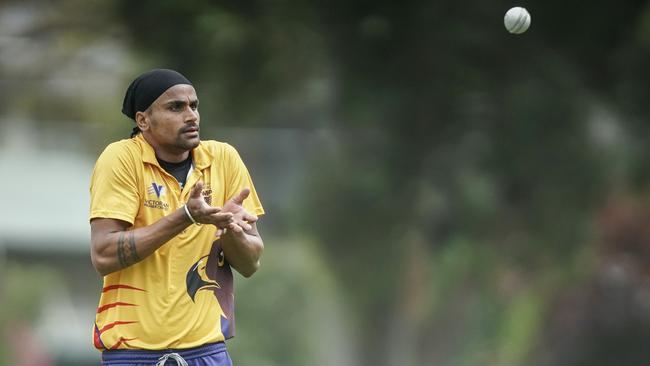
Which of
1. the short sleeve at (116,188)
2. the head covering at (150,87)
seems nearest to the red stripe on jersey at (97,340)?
the short sleeve at (116,188)

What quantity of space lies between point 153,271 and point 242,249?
0.40 metres

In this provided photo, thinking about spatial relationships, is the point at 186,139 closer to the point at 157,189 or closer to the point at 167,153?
the point at 167,153

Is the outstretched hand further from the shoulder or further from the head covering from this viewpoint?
the head covering

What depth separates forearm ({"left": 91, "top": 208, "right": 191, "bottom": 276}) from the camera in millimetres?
5898

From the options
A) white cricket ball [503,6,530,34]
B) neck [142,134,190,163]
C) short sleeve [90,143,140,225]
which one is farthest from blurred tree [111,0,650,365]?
short sleeve [90,143,140,225]

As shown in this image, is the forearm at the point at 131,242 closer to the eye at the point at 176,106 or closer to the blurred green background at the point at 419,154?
the eye at the point at 176,106

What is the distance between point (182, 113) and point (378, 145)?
1461cm

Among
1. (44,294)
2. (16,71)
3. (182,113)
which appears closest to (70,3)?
(16,71)

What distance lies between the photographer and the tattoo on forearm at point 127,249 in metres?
6.01

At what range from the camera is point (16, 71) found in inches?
941

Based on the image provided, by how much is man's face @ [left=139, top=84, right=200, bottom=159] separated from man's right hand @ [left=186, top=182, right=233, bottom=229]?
439mm

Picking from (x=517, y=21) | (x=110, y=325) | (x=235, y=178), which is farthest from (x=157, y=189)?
(x=517, y=21)

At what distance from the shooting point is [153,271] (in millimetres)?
6176

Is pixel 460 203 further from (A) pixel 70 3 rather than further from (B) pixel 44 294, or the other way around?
(B) pixel 44 294
